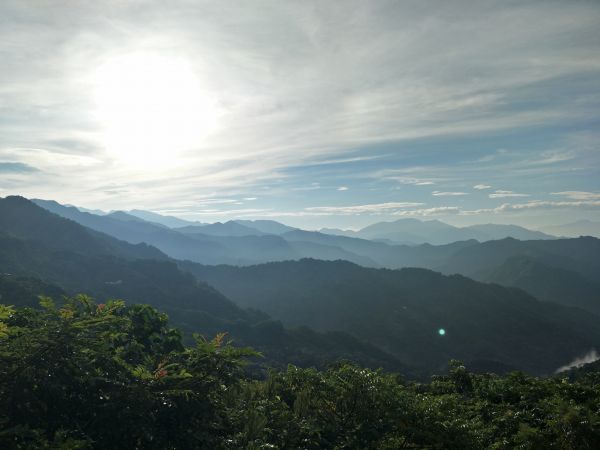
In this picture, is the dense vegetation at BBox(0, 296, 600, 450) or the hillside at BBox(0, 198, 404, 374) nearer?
the dense vegetation at BBox(0, 296, 600, 450)

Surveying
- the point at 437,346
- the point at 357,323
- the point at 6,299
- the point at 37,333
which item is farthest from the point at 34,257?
the point at 37,333

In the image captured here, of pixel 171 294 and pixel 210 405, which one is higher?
pixel 210 405

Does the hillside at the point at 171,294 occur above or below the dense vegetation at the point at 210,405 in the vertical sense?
below

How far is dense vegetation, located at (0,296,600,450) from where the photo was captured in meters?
8.24

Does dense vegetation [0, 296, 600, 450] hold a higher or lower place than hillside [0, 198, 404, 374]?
higher

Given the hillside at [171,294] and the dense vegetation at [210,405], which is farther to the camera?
the hillside at [171,294]

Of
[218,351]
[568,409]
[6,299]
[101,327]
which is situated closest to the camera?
[568,409]

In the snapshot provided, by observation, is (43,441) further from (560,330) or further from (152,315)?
(560,330)

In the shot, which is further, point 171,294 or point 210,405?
point 171,294

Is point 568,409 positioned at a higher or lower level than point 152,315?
lower

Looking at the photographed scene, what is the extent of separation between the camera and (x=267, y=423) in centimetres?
1123

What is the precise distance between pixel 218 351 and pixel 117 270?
196 m

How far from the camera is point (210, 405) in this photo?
9812 millimetres

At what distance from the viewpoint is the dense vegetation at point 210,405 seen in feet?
27.0
